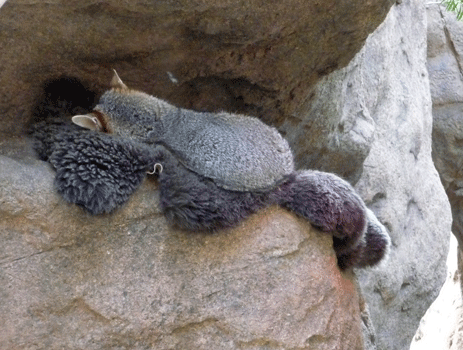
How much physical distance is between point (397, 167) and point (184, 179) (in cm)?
274

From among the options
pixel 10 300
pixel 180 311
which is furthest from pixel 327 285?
pixel 10 300

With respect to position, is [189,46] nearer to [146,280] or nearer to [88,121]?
[88,121]

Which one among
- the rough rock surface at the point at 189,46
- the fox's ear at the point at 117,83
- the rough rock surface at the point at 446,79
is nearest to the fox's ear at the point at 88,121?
the fox's ear at the point at 117,83

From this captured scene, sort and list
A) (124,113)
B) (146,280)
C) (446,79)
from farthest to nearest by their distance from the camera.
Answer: (446,79), (124,113), (146,280)

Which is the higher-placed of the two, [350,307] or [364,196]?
[350,307]

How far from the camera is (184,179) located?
3.19 metres

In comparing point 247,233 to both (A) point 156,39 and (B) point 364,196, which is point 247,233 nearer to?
(A) point 156,39

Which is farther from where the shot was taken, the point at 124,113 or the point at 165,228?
the point at 124,113

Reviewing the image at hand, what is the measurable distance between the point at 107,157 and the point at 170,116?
0.54m

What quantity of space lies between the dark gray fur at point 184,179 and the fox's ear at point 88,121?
0.05m

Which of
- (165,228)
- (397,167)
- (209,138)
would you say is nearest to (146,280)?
(165,228)

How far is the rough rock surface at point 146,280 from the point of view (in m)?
2.88

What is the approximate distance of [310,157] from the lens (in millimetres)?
4590

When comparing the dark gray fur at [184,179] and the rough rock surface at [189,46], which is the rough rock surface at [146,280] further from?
the rough rock surface at [189,46]
